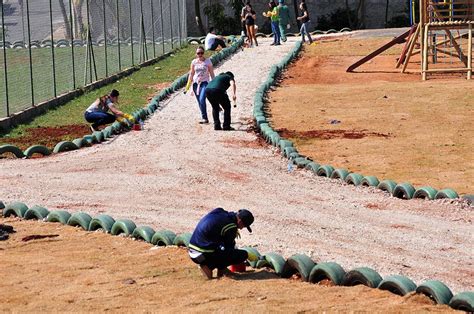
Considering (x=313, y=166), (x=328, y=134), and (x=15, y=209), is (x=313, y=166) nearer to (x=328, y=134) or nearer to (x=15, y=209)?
(x=328, y=134)

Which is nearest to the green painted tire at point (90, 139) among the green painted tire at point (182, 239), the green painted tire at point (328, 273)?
the green painted tire at point (182, 239)

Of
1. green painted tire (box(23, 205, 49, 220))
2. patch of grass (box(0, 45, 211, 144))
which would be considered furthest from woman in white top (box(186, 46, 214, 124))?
green painted tire (box(23, 205, 49, 220))

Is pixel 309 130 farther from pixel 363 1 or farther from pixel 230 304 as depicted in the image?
pixel 363 1

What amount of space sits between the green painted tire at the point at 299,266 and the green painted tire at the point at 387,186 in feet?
18.4

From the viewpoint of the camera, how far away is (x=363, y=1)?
56.7 meters

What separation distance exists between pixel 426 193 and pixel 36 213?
18.9 feet

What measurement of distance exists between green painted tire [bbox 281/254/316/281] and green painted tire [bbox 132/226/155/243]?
2442 mm

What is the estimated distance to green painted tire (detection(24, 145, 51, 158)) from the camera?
20641 millimetres

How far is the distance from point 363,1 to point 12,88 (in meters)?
30.3

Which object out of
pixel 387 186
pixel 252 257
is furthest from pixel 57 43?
pixel 252 257

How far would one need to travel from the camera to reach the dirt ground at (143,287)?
10375mm

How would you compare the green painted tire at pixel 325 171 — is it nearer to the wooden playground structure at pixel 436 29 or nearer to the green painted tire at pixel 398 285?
the green painted tire at pixel 398 285

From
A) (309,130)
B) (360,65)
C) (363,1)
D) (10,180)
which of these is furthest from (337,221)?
(363,1)

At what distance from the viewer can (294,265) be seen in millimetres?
11562
